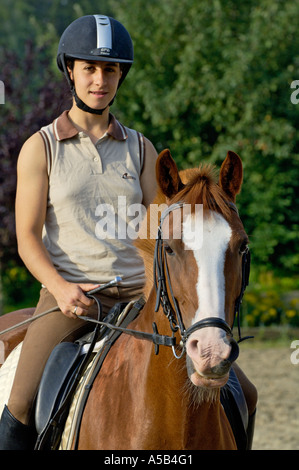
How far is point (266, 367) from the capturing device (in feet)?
34.3

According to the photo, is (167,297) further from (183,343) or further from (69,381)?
(69,381)

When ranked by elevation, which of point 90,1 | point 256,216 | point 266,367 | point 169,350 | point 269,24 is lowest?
point 266,367

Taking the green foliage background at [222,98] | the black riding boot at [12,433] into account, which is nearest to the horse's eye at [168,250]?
the black riding boot at [12,433]

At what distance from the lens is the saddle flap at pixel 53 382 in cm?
302

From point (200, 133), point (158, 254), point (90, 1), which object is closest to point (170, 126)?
point (200, 133)

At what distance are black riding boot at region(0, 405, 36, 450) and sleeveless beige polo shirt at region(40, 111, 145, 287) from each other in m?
0.75

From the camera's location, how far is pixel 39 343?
318cm

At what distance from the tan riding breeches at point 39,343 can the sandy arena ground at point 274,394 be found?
4.30 metres

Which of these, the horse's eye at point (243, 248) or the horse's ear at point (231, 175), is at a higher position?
the horse's ear at point (231, 175)

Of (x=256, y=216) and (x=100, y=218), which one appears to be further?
(x=256, y=216)

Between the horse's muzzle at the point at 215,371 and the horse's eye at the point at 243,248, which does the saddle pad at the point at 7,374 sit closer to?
the horse's muzzle at the point at 215,371

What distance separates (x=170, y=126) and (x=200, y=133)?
30.9 inches

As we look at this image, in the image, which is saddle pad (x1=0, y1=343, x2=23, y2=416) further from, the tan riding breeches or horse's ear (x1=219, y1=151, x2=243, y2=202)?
horse's ear (x1=219, y1=151, x2=243, y2=202)
